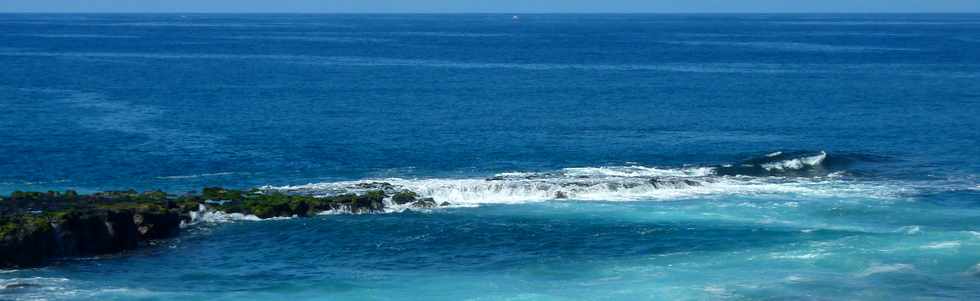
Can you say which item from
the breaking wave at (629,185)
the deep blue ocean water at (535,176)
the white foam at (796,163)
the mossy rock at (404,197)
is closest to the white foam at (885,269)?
the deep blue ocean water at (535,176)

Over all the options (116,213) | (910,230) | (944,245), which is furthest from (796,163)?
(116,213)

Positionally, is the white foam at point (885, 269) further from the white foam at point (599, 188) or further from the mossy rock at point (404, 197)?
the mossy rock at point (404, 197)

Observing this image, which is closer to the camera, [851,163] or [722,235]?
[722,235]

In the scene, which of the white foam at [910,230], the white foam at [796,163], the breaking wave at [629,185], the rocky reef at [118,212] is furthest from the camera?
the white foam at [796,163]

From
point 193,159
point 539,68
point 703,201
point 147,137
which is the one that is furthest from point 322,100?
point 703,201

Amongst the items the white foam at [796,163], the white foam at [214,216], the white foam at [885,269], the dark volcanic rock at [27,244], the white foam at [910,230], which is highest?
the white foam at [796,163]

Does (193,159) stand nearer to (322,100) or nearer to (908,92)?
(322,100)

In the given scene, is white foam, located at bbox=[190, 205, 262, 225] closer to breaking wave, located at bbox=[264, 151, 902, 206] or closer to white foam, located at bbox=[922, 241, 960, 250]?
breaking wave, located at bbox=[264, 151, 902, 206]
